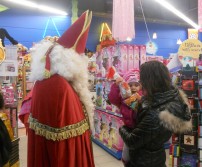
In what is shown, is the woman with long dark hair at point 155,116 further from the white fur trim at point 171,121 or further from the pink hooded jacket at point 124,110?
the pink hooded jacket at point 124,110

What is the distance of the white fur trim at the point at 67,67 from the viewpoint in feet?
5.21

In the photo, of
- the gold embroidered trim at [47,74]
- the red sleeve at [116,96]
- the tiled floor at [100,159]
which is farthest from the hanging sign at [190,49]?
the gold embroidered trim at [47,74]

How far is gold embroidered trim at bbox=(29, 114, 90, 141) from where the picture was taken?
145 cm

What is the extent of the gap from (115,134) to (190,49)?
190cm

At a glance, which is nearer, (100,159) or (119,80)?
(119,80)

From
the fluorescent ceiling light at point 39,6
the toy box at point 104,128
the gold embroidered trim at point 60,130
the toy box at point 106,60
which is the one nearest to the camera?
the gold embroidered trim at point 60,130

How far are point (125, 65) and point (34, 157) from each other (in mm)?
2375

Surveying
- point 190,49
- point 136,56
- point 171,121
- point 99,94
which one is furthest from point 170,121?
point 99,94

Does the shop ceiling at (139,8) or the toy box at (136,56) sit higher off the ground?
the shop ceiling at (139,8)

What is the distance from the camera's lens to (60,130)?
4.76 feet

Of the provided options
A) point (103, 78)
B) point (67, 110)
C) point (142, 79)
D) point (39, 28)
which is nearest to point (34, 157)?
point (67, 110)

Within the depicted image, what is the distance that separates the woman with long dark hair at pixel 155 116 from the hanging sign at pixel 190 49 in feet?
7.54

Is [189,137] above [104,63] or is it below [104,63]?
below

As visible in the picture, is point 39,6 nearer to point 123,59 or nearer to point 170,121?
point 123,59
